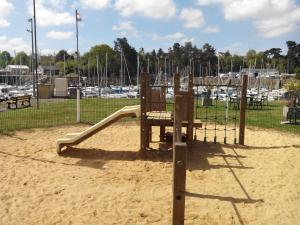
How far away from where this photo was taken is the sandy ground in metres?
5.20

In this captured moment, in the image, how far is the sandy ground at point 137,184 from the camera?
520 centimetres

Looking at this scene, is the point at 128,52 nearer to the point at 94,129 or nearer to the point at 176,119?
the point at 94,129

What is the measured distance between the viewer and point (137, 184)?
Result: 6.65 meters

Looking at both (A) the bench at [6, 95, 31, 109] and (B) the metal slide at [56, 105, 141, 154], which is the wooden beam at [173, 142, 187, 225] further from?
(A) the bench at [6, 95, 31, 109]

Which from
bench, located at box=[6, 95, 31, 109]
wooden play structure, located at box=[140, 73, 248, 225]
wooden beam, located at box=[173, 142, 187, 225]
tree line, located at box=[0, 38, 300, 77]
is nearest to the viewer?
wooden beam, located at box=[173, 142, 187, 225]

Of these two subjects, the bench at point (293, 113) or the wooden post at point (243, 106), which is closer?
the wooden post at point (243, 106)

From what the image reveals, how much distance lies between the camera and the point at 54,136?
37.7 ft

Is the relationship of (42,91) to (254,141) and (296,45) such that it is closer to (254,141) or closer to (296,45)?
(254,141)

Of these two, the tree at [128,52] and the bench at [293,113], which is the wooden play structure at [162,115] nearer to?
the bench at [293,113]

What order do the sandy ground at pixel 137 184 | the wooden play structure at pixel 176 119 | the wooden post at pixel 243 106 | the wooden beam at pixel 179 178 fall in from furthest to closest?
the wooden post at pixel 243 106 → the sandy ground at pixel 137 184 → the wooden play structure at pixel 176 119 → the wooden beam at pixel 179 178

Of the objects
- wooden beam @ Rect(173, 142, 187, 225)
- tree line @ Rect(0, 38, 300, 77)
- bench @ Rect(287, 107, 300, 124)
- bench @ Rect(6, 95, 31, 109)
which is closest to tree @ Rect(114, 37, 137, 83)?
tree line @ Rect(0, 38, 300, 77)

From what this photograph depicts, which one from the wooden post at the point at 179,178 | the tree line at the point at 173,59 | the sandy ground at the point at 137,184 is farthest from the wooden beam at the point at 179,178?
the tree line at the point at 173,59

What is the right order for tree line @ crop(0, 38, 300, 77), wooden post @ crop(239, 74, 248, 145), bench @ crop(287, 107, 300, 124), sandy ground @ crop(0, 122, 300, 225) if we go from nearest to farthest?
sandy ground @ crop(0, 122, 300, 225), wooden post @ crop(239, 74, 248, 145), bench @ crop(287, 107, 300, 124), tree line @ crop(0, 38, 300, 77)

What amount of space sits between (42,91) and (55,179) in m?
29.9
